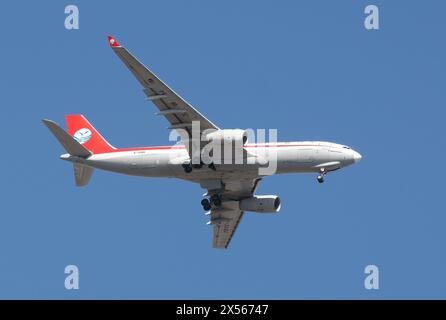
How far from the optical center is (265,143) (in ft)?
248

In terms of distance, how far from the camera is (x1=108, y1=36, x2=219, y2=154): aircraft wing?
67.8 m

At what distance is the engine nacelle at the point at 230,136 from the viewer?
72625 millimetres

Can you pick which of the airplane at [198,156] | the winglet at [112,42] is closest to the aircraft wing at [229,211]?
the airplane at [198,156]

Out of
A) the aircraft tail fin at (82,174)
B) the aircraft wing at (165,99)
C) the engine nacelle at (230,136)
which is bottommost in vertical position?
the aircraft tail fin at (82,174)

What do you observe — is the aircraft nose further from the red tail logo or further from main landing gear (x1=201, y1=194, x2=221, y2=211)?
the red tail logo

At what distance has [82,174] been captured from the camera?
8081 cm

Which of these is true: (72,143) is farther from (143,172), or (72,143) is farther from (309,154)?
(309,154)

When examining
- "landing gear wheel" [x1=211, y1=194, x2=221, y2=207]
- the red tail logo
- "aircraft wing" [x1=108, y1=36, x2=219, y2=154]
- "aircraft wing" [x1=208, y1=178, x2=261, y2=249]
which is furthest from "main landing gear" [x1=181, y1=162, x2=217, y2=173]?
the red tail logo

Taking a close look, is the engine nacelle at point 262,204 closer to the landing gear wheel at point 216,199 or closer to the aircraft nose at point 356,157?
the landing gear wheel at point 216,199

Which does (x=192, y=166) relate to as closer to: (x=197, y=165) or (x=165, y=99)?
(x=197, y=165)

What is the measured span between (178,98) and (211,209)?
14.2 m

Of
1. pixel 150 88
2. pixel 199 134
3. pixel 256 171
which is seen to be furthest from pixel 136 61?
pixel 256 171

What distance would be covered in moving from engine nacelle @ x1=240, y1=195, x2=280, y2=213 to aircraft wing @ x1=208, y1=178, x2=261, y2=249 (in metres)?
0.50

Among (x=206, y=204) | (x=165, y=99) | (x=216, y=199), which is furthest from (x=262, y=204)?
(x=165, y=99)
